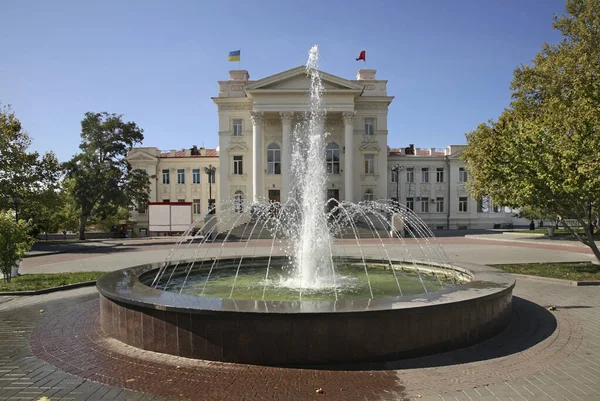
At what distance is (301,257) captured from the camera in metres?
11.1

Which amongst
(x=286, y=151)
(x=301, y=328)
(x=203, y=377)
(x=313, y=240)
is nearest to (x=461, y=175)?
(x=286, y=151)

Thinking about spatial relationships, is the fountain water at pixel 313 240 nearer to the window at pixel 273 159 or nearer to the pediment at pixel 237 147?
the window at pixel 273 159

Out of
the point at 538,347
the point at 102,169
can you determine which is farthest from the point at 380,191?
the point at 538,347

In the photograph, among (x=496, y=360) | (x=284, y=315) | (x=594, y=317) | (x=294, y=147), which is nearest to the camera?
(x=284, y=315)

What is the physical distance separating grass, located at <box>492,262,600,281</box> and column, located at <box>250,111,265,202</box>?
31.1 meters

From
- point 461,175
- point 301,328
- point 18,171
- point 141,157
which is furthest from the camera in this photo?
point 461,175

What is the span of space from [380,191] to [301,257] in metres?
37.3

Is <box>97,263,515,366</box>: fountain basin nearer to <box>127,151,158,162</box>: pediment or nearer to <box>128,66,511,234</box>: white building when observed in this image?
<box>128,66,511,234</box>: white building

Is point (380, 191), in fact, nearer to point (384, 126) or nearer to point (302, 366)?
point (384, 126)

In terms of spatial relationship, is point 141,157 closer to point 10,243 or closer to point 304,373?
point 10,243

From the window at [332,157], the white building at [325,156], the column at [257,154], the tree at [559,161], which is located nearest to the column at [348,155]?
the white building at [325,156]

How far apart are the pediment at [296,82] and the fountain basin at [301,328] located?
3854cm

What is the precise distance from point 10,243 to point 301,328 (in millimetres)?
11017

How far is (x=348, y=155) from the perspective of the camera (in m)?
44.2
